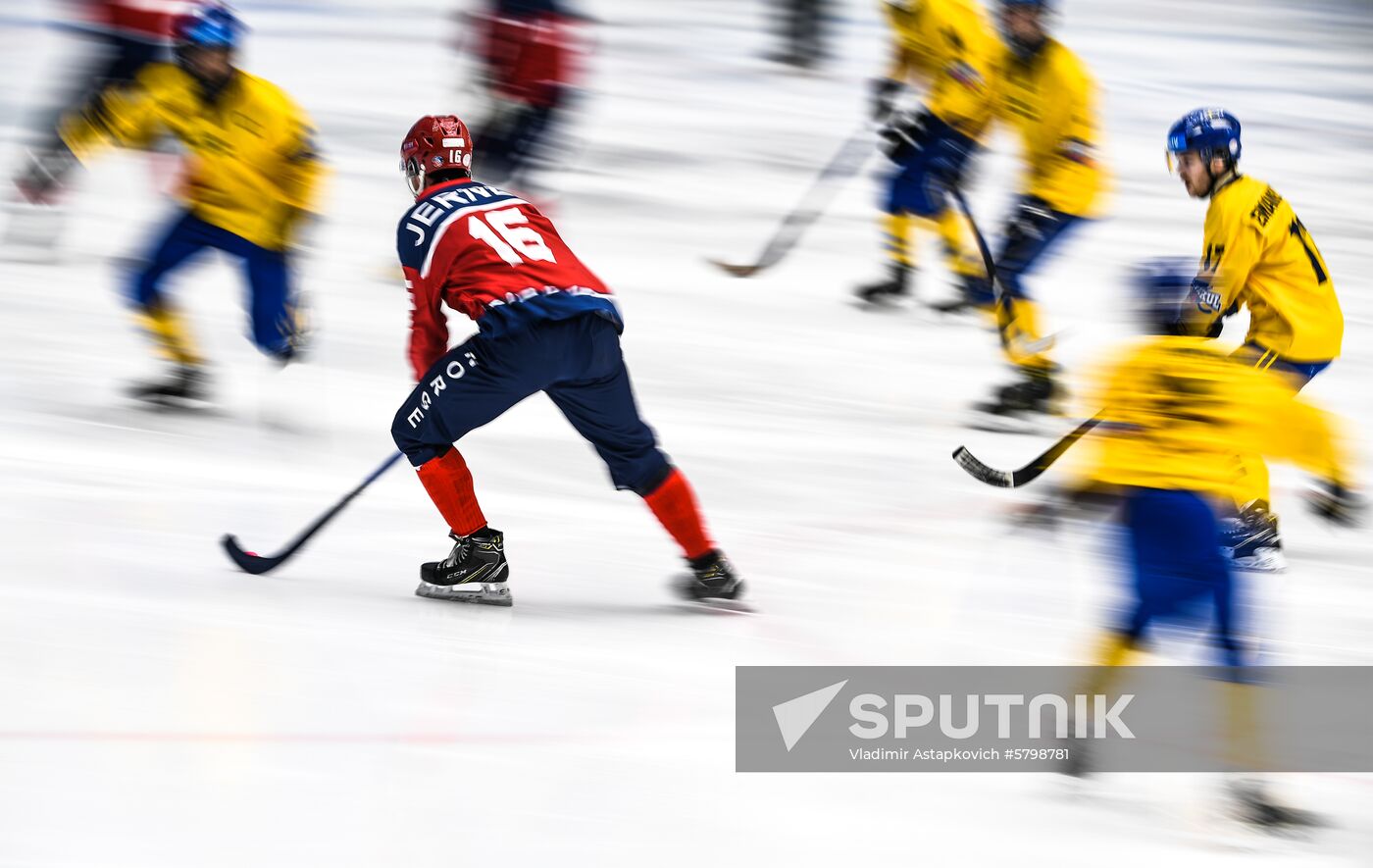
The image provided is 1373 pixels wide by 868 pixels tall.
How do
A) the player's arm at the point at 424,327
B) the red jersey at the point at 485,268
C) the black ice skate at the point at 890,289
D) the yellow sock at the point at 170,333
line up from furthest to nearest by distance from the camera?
the black ice skate at the point at 890,289
the yellow sock at the point at 170,333
the player's arm at the point at 424,327
the red jersey at the point at 485,268

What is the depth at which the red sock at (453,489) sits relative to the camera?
12.6 feet

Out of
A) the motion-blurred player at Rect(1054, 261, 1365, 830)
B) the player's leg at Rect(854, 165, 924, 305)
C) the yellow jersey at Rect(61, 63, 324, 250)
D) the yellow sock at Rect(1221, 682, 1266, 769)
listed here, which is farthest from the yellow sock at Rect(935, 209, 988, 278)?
the yellow sock at Rect(1221, 682, 1266, 769)

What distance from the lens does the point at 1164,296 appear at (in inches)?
115

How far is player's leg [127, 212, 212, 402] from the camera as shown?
16.6ft

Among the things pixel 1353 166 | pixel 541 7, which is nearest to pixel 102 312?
pixel 541 7

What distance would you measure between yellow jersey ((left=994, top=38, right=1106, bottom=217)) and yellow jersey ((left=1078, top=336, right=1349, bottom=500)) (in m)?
2.76

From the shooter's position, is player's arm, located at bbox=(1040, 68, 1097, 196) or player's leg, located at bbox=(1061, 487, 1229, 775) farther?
player's arm, located at bbox=(1040, 68, 1097, 196)

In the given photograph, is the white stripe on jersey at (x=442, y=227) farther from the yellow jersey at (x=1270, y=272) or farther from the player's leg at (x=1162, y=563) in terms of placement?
the yellow jersey at (x=1270, y=272)

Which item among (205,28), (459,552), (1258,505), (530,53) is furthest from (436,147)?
(530,53)

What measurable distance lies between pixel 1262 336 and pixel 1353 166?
21.6ft

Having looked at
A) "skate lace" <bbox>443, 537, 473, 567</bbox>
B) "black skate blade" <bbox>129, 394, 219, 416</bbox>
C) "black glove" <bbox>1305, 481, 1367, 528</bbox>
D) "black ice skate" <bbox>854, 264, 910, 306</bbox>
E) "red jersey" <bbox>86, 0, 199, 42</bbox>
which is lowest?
"black skate blade" <bbox>129, 394, 219, 416</bbox>

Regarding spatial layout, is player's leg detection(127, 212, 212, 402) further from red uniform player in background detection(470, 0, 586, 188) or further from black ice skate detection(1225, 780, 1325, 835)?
black ice skate detection(1225, 780, 1325, 835)

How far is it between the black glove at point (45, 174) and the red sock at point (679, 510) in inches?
151

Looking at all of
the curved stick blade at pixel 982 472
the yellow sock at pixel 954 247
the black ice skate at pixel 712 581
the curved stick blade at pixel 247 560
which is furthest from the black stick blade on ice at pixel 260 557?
the yellow sock at pixel 954 247
